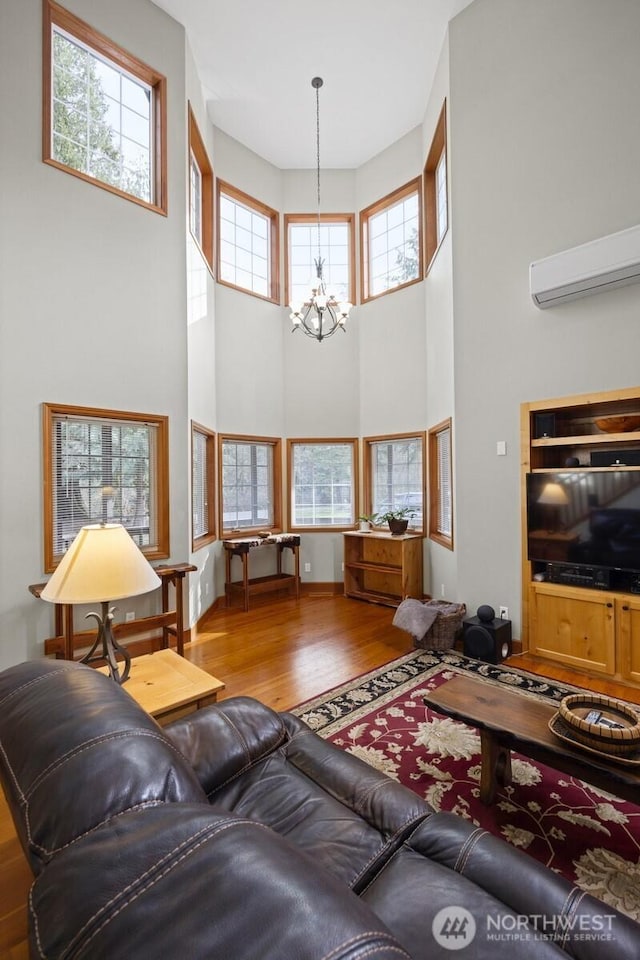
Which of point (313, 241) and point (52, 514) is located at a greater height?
point (313, 241)

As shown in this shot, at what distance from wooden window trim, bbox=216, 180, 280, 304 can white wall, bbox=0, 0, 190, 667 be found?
120cm

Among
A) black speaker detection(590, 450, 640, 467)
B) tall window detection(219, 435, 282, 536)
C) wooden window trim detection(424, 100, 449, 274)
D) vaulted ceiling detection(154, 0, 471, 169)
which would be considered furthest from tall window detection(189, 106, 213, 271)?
black speaker detection(590, 450, 640, 467)

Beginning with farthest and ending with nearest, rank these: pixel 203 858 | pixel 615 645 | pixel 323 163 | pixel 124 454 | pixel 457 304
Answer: pixel 323 163
pixel 457 304
pixel 124 454
pixel 615 645
pixel 203 858

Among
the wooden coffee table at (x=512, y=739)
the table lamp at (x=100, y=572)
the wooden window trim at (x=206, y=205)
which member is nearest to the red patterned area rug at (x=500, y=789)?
the wooden coffee table at (x=512, y=739)

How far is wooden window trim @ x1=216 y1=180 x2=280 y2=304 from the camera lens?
557cm

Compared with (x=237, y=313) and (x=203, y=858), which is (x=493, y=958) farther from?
(x=237, y=313)

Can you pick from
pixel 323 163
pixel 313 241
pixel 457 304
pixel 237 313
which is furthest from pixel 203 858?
pixel 323 163

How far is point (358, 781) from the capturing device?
1.51 meters

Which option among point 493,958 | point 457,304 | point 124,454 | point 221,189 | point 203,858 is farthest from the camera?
point 221,189

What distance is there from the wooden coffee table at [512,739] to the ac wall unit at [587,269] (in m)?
2.87

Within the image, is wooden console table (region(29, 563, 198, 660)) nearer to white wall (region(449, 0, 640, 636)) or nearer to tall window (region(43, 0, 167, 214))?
white wall (region(449, 0, 640, 636))

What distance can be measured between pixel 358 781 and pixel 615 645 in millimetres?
2717

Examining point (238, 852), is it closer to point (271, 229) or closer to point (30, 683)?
point (30, 683)

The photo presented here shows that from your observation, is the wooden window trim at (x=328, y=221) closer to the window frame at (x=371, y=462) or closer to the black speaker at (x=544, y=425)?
the window frame at (x=371, y=462)
